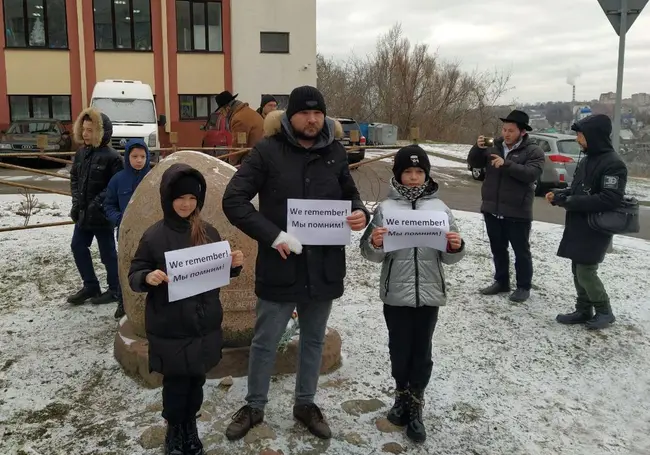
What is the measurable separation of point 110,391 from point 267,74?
21763 millimetres

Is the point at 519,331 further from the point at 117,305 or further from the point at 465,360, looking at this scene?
the point at 117,305

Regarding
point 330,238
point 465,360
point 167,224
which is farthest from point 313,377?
point 465,360

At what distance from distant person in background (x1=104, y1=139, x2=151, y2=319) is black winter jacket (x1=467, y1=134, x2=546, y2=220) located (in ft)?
9.84

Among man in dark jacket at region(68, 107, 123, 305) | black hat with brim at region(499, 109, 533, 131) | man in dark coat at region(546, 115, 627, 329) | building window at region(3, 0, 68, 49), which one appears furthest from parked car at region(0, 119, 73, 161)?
man in dark coat at region(546, 115, 627, 329)

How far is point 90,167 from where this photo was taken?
207 inches

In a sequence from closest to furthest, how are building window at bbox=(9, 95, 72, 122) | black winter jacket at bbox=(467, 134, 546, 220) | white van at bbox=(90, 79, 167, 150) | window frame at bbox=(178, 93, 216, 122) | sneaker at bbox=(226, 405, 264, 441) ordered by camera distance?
sneaker at bbox=(226, 405, 264, 441)
black winter jacket at bbox=(467, 134, 546, 220)
white van at bbox=(90, 79, 167, 150)
building window at bbox=(9, 95, 72, 122)
window frame at bbox=(178, 93, 216, 122)

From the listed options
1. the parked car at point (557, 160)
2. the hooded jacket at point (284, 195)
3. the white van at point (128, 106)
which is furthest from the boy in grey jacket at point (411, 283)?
the white van at point (128, 106)

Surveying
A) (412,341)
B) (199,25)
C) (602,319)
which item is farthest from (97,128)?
(199,25)

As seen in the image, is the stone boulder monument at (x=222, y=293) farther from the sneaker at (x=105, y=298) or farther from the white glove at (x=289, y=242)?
the sneaker at (x=105, y=298)

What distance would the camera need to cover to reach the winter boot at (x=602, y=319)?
16.7 feet

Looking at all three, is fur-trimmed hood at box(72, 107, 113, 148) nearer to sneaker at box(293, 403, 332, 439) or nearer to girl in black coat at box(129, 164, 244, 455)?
girl in black coat at box(129, 164, 244, 455)

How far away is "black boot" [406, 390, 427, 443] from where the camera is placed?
131 inches

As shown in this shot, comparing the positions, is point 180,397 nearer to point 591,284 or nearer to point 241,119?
point 591,284

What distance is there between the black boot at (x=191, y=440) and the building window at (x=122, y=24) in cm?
2310
